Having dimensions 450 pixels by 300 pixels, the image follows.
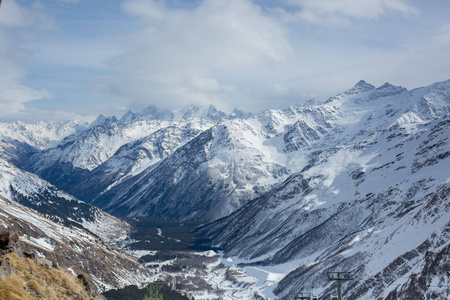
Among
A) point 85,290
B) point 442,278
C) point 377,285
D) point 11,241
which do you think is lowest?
point 377,285

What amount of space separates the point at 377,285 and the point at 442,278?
2843 cm

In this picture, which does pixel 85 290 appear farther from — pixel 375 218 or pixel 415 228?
pixel 375 218

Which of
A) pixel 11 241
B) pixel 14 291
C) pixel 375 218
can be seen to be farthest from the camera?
pixel 375 218

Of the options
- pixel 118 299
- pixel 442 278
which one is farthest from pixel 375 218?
pixel 118 299

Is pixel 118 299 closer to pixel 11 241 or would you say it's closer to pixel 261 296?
pixel 261 296

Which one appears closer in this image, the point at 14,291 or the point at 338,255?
the point at 14,291

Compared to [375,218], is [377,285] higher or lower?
lower

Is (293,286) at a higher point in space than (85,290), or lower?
lower

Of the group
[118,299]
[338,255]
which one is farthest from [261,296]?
[118,299]

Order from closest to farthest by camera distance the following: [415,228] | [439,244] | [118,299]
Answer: [439,244] < [415,228] < [118,299]

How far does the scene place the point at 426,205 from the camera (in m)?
145

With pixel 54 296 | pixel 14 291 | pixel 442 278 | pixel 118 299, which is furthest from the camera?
pixel 118 299

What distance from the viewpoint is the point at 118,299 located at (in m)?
181

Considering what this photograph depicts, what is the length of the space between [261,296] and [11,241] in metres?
165
